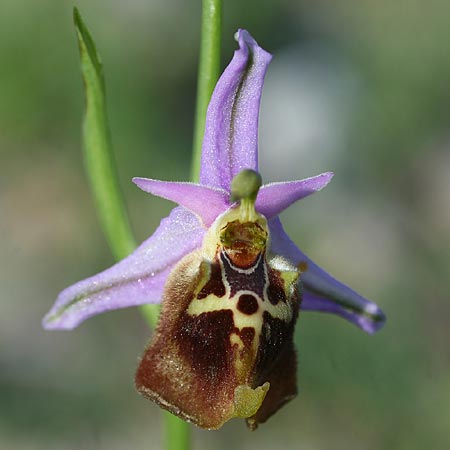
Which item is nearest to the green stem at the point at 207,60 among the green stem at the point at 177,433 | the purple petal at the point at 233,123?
the purple petal at the point at 233,123

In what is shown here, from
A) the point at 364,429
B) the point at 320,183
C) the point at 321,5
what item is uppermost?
the point at 320,183

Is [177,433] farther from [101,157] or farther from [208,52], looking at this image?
[208,52]

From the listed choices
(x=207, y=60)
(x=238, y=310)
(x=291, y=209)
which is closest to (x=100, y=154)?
(x=207, y=60)

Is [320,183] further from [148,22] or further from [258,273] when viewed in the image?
[148,22]

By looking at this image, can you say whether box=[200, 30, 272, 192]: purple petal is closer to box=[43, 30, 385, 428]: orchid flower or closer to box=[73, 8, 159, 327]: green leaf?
box=[43, 30, 385, 428]: orchid flower

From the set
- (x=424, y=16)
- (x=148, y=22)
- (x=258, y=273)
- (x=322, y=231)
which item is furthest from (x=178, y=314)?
(x=424, y=16)

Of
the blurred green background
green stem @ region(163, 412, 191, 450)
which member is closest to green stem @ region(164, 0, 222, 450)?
green stem @ region(163, 412, 191, 450)

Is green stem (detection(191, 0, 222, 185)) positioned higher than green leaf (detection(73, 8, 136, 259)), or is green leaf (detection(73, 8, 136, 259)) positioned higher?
green stem (detection(191, 0, 222, 185))

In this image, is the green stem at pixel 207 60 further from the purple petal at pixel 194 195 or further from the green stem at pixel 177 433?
the green stem at pixel 177 433
